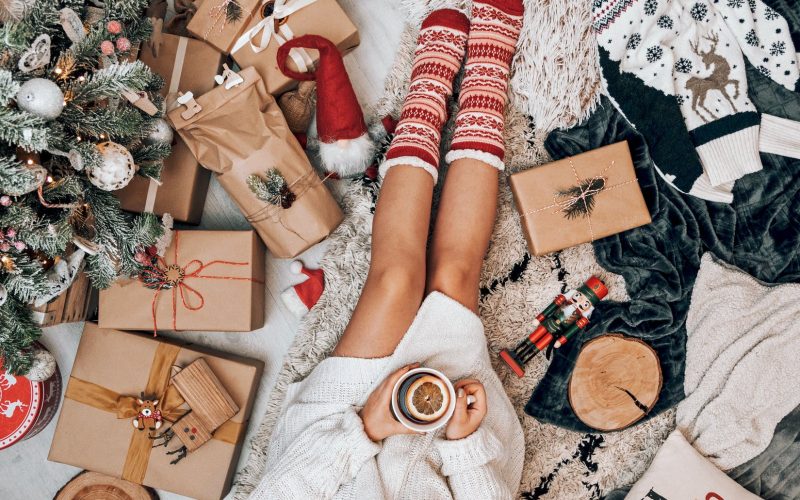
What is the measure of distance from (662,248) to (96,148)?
1.14 meters

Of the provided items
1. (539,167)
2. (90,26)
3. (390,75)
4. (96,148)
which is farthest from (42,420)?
(539,167)

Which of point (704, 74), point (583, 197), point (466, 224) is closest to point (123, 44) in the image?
point (466, 224)

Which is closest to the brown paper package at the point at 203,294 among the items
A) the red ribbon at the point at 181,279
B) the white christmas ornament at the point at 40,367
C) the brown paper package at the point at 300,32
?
the red ribbon at the point at 181,279

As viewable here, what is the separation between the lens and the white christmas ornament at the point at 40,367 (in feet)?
3.76

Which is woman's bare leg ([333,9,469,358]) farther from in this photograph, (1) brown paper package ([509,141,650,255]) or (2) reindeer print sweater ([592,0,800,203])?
(2) reindeer print sweater ([592,0,800,203])

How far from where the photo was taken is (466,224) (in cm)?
121

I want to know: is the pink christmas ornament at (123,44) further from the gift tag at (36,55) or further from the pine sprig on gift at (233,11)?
the pine sprig on gift at (233,11)

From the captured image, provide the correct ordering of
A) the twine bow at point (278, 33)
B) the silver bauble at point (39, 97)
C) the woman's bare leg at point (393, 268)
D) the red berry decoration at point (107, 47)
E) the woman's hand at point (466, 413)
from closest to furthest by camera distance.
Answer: the silver bauble at point (39, 97), the red berry decoration at point (107, 47), the woman's hand at point (466, 413), the woman's bare leg at point (393, 268), the twine bow at point (278, 33)

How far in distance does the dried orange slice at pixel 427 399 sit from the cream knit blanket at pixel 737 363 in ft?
2.08

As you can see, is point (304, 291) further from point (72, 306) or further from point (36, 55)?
point (36, 55)

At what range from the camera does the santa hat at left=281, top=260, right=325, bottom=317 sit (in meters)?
1.33

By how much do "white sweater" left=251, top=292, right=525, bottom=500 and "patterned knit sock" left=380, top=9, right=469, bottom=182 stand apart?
325 mm

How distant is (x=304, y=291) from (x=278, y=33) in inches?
22.8

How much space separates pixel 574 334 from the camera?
128 cm
